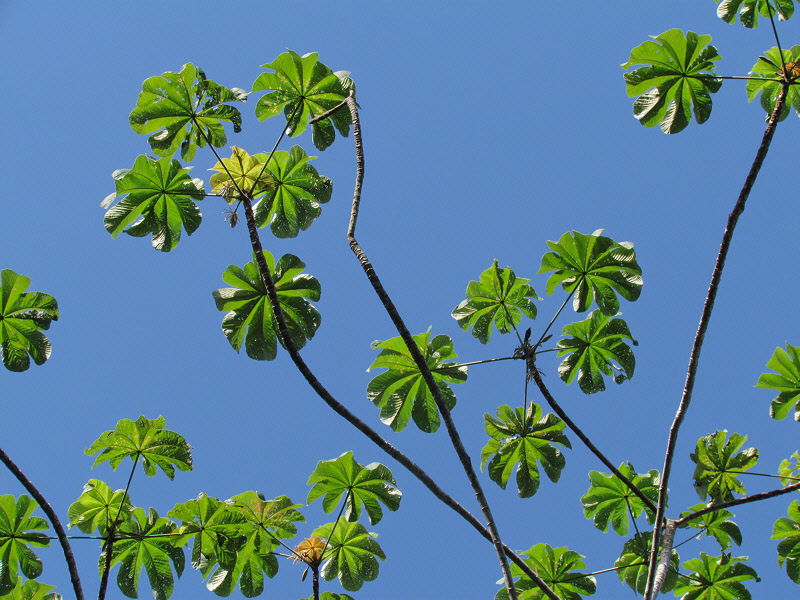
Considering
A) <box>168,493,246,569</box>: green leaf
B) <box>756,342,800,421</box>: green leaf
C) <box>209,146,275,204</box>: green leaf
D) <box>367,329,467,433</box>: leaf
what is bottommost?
<box>168,493,246,569</box>: green leaf

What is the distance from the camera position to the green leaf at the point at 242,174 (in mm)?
5012

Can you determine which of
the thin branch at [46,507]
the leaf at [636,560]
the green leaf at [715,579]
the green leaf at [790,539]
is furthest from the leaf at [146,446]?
the green leaf at [790,539]

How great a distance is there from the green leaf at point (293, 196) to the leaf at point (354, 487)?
2460mm

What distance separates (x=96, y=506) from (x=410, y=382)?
3199 millimetres

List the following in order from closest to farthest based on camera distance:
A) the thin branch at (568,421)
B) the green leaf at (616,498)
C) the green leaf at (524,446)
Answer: the thin branch at (568,421) → the green leaf at (524,446) → the green leaf at (616,498)

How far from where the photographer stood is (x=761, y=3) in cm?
560

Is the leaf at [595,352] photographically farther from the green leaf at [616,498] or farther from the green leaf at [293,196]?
the green leaf at [293,196]

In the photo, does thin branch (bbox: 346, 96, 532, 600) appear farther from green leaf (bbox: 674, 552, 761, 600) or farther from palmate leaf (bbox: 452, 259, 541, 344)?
green leaf (bbox: 674, 552, 761, 600)

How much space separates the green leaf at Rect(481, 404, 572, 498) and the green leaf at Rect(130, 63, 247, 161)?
3.81 metres

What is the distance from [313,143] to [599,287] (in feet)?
10.6

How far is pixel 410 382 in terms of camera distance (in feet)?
17.9

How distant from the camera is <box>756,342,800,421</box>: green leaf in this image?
5.36 meters

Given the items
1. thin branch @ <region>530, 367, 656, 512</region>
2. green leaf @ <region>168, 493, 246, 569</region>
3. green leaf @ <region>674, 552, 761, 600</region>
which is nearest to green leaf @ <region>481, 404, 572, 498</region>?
thin branch @ <region>530, 367, 656, 512</region>

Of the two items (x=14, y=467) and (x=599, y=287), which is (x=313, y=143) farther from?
(x=14, y=467)
